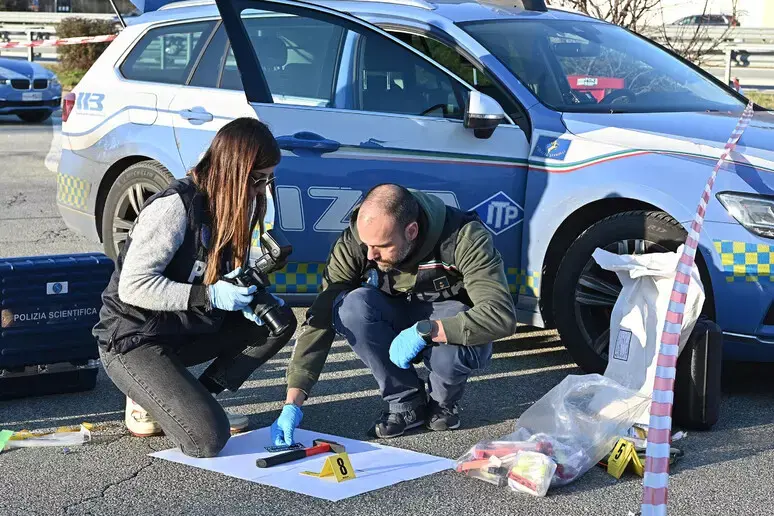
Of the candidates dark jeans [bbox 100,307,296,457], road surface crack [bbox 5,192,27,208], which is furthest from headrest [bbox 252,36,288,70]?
road surface crack [bbox 5,192,27,208]

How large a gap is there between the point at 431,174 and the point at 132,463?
1.86 m

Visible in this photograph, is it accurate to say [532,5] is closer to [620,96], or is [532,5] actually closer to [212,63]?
[620,96]

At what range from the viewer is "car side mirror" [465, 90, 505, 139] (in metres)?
4.70

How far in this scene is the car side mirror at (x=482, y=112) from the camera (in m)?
4.70

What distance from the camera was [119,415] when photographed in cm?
432

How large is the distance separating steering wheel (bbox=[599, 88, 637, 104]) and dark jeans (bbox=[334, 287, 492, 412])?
4.88 feet

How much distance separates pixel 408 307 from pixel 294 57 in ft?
5.24

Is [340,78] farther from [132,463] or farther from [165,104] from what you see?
[132,463]

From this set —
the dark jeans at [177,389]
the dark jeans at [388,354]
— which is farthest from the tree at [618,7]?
the dark jeans at [177,389]

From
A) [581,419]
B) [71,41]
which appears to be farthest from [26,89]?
[581,419]

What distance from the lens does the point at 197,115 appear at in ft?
17.6

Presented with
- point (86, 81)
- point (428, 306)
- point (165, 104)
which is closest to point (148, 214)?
point (428, 306)

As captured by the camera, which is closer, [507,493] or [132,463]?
[507,493]

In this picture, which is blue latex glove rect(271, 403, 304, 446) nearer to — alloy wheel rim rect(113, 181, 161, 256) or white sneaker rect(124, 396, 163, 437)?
white sneaker rect(124, 396, 163, 437)
